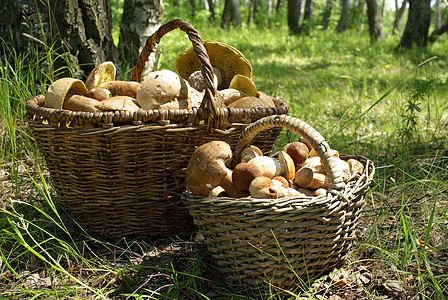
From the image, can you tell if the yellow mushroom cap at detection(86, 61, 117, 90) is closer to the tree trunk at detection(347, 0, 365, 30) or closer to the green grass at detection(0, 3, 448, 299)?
the green grass at detection(0, 3, 448, 299)

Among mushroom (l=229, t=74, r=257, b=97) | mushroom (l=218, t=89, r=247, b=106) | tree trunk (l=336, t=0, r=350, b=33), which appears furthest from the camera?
tree trunk (l=336, t=0, r=350, b=33)

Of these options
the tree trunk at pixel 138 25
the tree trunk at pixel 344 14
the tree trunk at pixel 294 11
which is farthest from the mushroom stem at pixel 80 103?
the tree trunk at pixel 344 14

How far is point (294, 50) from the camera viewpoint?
810 centimetres

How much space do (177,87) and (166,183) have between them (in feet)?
1.74

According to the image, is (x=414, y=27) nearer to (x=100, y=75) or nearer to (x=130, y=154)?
(x=100, y=75)

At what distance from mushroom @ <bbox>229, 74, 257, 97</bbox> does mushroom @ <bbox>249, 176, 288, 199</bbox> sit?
3.15 feet

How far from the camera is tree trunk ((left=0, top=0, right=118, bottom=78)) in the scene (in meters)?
2.94

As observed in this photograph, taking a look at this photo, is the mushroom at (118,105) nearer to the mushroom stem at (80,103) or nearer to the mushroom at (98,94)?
the mushroom stem at (80,103)

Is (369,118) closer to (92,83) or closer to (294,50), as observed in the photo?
(92,83)

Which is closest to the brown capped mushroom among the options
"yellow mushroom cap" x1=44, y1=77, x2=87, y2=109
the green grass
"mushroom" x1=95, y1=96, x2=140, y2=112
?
the green grass

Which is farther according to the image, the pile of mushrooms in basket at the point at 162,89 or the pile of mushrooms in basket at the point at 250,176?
the pile of mushrooms in basket at the point at 162,89

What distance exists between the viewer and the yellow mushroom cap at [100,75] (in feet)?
7.73

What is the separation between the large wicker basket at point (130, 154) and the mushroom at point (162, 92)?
12cm

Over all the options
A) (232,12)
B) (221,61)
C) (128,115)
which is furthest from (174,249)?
(232,12)
